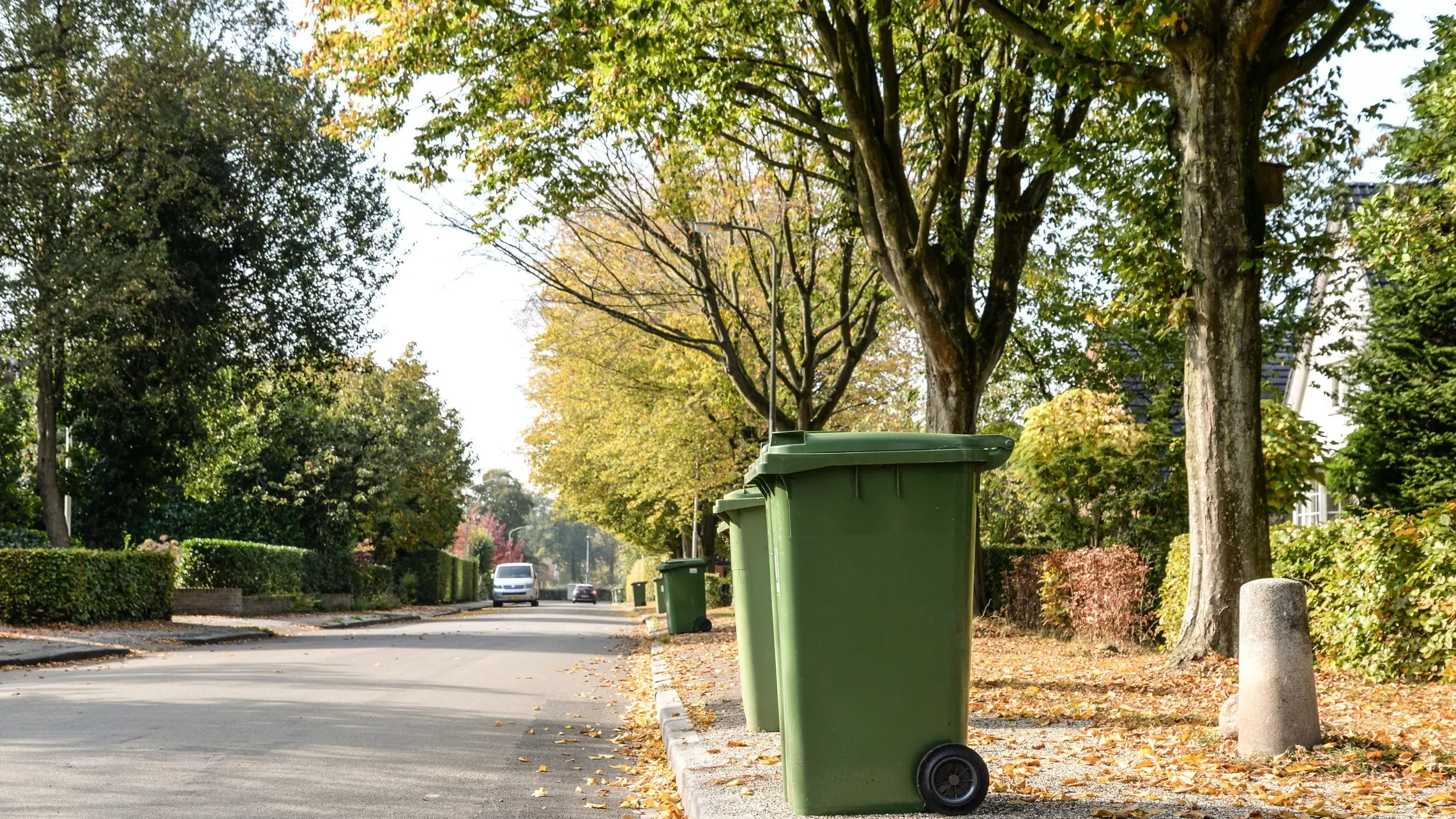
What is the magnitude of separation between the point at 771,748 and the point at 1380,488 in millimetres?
16525

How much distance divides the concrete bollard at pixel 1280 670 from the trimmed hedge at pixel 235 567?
83.2 ft

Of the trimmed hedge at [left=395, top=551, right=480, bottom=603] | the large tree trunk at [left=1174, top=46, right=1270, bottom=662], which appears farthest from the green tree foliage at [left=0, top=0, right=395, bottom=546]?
the trimmed hedge at [left=395, top=551, right=480, bottom=603]

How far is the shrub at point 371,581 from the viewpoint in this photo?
1581 inches

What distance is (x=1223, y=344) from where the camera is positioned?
1123 cm

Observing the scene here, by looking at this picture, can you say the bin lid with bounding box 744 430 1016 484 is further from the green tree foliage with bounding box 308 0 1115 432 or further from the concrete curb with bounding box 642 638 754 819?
the green tree foliage with bounding box 308 0 1115 432

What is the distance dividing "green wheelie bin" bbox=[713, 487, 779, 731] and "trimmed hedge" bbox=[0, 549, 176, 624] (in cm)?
1524

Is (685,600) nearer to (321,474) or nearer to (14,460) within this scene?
(14,460)

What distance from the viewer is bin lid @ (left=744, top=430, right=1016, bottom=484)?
5.54 meters

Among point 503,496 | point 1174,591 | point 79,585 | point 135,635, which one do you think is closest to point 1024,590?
point 1174,591

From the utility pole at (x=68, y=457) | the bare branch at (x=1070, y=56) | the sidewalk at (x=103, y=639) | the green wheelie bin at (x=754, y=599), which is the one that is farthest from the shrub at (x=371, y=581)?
the green wheelie bin at (x=754, y=599)

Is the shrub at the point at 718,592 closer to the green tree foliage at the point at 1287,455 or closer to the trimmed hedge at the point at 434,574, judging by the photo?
the trimmed hedge at the point at 434,574

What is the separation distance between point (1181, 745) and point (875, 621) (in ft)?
9.59

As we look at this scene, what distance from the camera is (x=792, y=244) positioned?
24891 mm

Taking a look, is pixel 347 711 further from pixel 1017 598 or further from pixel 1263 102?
pixel 1017 598
